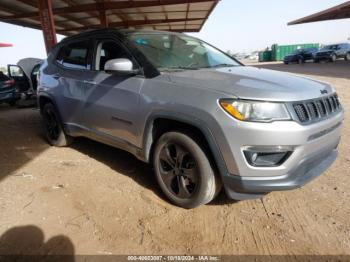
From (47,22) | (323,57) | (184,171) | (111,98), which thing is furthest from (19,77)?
(323,57)

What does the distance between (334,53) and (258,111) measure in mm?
32022

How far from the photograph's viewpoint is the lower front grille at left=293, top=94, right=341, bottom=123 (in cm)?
255

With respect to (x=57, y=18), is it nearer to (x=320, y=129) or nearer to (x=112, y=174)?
(x=112, y=174)

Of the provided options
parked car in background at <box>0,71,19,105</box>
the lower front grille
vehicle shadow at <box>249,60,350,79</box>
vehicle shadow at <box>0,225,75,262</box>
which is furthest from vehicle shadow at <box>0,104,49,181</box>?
vehicle shadow at <box>249,60,350,79</box>

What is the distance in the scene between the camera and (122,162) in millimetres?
4477

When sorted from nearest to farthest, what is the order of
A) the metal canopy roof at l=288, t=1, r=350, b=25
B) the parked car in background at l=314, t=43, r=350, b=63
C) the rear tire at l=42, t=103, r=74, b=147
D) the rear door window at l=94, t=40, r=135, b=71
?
1. the rear door window at l=94, t=40, r=135, b=71
2. the rear tire at l=42, t=103, r=74, b=147
3. the metal canopy roof at l=288, t=1, r=350, b=25
4. the parked car in background at l=314, t=43, r=350, b=63

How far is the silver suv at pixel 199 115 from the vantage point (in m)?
2.51

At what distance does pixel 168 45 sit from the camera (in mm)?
3838

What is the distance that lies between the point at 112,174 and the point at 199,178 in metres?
1.60

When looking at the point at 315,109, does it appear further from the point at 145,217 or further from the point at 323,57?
the point at 323,57

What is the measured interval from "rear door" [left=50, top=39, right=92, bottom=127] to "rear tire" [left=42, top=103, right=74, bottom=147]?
1.00 feet

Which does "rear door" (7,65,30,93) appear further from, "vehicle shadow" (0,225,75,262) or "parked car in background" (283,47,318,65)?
"parked car in background" (283,47,318,65)

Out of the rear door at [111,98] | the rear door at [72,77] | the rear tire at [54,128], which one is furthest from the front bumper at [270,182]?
the rear tire at [54,128]

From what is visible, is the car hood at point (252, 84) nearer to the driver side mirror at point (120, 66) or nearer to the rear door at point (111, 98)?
the driver side mirror at point (120, 66)
